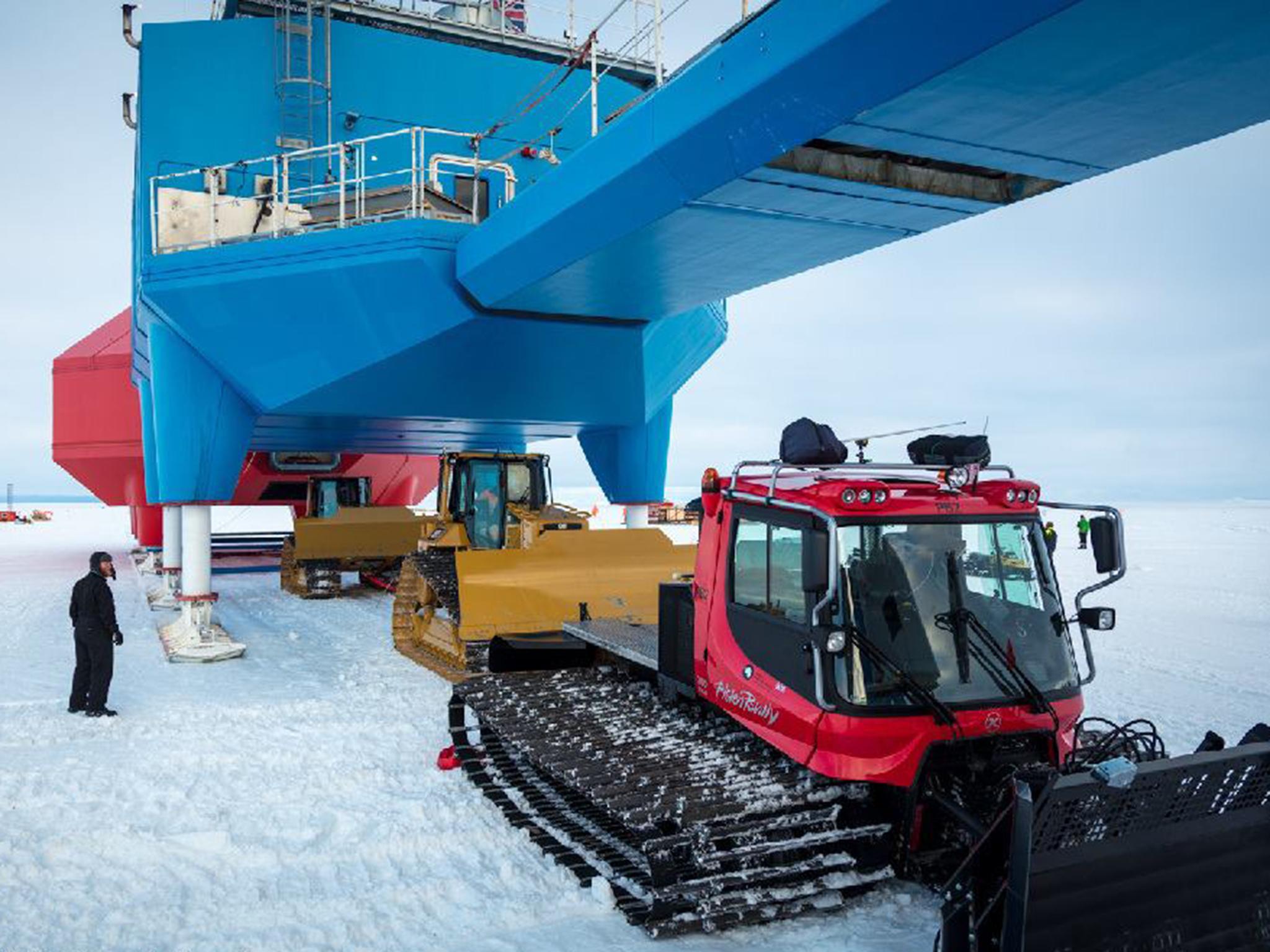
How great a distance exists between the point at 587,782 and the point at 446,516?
8.92 m

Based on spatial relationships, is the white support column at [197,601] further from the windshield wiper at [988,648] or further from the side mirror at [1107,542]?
the side mirror at [1107,542]

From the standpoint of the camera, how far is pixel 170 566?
57.4ft

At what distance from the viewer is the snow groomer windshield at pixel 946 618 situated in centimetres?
455

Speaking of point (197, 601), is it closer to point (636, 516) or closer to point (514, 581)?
point (514, 581)

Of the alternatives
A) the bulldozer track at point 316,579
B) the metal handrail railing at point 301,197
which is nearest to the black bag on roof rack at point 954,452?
the metal handrail railing at point 301,197

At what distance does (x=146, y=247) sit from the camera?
1173cm

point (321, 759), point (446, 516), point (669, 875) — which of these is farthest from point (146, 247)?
point (669, 875)

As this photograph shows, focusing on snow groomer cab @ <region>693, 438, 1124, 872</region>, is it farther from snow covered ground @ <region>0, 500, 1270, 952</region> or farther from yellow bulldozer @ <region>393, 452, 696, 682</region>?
yellow bulldozer @ <region>393, 452, 696, 682</region>

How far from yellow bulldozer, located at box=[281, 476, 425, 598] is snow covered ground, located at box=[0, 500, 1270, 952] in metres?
4.08

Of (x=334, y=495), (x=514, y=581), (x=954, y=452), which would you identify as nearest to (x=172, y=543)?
(x=334, y=495)

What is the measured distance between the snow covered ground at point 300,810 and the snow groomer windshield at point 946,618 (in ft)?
3.99

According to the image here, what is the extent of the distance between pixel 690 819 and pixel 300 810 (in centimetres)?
311

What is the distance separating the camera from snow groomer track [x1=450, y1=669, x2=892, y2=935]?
4.46 m

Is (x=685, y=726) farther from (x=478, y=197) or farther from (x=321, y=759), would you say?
(x=478, y=197)
